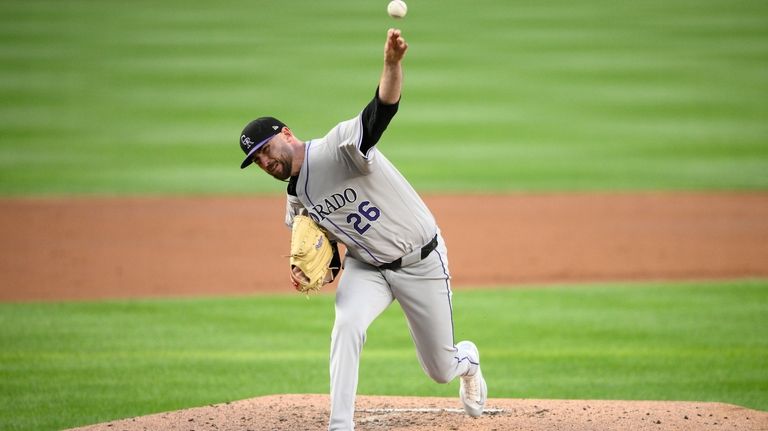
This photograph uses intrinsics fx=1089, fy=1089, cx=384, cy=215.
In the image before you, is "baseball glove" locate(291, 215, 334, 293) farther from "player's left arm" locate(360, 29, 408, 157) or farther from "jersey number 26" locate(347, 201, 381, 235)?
"player's left arm" locate(360, 29, 408, 157)

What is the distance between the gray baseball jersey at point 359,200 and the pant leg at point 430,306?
0.11 metres

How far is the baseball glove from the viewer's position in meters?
4.80

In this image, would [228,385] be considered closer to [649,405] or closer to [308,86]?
[649,405]

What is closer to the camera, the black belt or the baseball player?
the baseball player

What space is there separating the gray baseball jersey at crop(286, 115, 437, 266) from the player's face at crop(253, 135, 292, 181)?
9cm

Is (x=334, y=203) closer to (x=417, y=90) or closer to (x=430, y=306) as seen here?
(x=430, y=306)

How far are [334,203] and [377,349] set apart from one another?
2.96 m

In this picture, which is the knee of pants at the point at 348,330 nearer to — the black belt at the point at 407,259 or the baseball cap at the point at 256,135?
the black belt at the point at 407,259

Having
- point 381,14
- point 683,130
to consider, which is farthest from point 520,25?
point 683,130

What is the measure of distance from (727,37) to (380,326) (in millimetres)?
15132

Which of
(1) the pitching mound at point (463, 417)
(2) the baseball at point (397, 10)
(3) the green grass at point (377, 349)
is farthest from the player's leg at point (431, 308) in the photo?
(3) the green grass at point (377, 349)

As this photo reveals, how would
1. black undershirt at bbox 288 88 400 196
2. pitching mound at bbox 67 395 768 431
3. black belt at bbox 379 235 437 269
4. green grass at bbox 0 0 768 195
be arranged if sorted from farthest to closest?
green grass at bbox 0 0 768 195 < pitching mound at bbox 67 395 768 431 < black belt at bbox 379 235 437 269 < black undershirt at bbox 288 88 400 196

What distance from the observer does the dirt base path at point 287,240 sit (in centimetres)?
955

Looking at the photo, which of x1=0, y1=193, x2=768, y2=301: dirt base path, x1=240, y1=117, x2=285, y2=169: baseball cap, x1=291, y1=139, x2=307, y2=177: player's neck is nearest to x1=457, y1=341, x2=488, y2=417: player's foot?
x1=291, y1=139, x2=307, y2=177: player's neck
